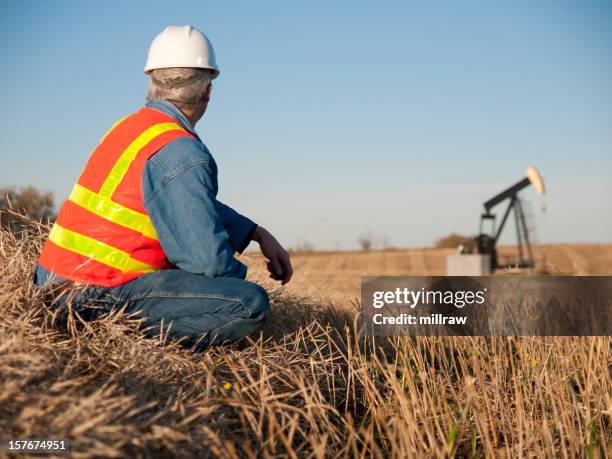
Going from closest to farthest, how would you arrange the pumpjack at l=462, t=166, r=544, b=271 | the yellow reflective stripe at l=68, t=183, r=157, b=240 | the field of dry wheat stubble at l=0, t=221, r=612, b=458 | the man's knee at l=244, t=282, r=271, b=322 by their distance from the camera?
1. the field of dry wheat stubble at l=0, t=221, r=612, b=458
2. the yellow reflective stripe at l=68, t=183, r=157, b=240
3. the man's knee at l=244, t=282, r=271, b=322
4. the pumpjack at l=462, t=166, r=544, b=271

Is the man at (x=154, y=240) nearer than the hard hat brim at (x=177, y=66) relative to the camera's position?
Yes

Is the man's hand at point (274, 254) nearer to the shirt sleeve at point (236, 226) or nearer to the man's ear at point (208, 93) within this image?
the shirt sleeve at point (236, 226)

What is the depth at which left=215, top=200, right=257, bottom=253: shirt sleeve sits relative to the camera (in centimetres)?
363

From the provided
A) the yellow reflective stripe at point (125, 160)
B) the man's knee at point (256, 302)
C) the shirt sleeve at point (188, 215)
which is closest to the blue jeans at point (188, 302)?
the man's knee at point (256, 302)

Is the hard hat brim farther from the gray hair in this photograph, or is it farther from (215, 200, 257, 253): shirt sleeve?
(215, 200, 257, 253): shirt sleeve

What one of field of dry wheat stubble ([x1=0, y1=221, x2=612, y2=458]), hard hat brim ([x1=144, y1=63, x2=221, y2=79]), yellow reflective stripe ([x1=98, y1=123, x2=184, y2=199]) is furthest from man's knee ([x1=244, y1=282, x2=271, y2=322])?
hard hat brim ([x1=144, y1=63, x2=221, y2=79])

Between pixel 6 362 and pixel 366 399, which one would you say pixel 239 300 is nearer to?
pixel 366 399

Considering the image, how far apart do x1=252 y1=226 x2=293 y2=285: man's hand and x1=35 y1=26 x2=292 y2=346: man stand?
420mm

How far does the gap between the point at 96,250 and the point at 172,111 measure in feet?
2.63

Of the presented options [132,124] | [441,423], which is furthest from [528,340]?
[132,124]

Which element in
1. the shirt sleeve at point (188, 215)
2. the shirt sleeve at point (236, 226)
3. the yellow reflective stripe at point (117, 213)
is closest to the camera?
the shirt sleeve at point (188, 215)

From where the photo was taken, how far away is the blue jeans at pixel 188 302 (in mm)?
3031

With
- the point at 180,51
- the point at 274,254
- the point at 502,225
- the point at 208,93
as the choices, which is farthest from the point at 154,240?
the point at 502,225

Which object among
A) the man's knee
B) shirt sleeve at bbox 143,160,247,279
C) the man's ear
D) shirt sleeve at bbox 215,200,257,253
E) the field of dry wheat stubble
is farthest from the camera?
shirt sleeve at bbox 215,200,257,253
